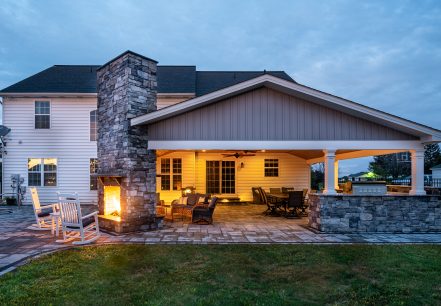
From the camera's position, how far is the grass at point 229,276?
364 centimetres

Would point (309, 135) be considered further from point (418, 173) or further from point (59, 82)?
point (59, 82)

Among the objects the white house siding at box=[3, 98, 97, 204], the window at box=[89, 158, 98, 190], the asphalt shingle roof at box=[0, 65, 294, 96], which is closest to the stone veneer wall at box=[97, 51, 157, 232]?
the asphalt shingle roof at box=[0, 65, 294, 96]

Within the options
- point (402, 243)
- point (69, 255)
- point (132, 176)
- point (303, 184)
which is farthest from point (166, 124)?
point (303, 184)

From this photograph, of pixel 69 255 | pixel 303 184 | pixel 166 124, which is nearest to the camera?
pixel 69 255

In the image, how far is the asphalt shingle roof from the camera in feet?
44.3

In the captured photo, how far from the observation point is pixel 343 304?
351cm

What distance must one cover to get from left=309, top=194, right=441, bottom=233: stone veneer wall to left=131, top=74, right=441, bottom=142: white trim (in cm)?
193

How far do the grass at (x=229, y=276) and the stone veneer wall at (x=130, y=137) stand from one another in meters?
1.81

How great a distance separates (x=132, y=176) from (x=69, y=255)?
265cm

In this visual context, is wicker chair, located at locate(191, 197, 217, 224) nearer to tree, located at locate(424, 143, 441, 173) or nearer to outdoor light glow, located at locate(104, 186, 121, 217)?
outdoor light glow, located at locate(104, 186, 121, 217)

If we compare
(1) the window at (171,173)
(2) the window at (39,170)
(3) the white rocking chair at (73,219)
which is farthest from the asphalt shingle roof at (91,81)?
(3) the white rocking chair at (73,219)

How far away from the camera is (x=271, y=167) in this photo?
1531 cm

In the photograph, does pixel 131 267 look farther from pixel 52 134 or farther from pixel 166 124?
pixel 52 134

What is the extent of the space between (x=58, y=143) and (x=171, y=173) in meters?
5.84
